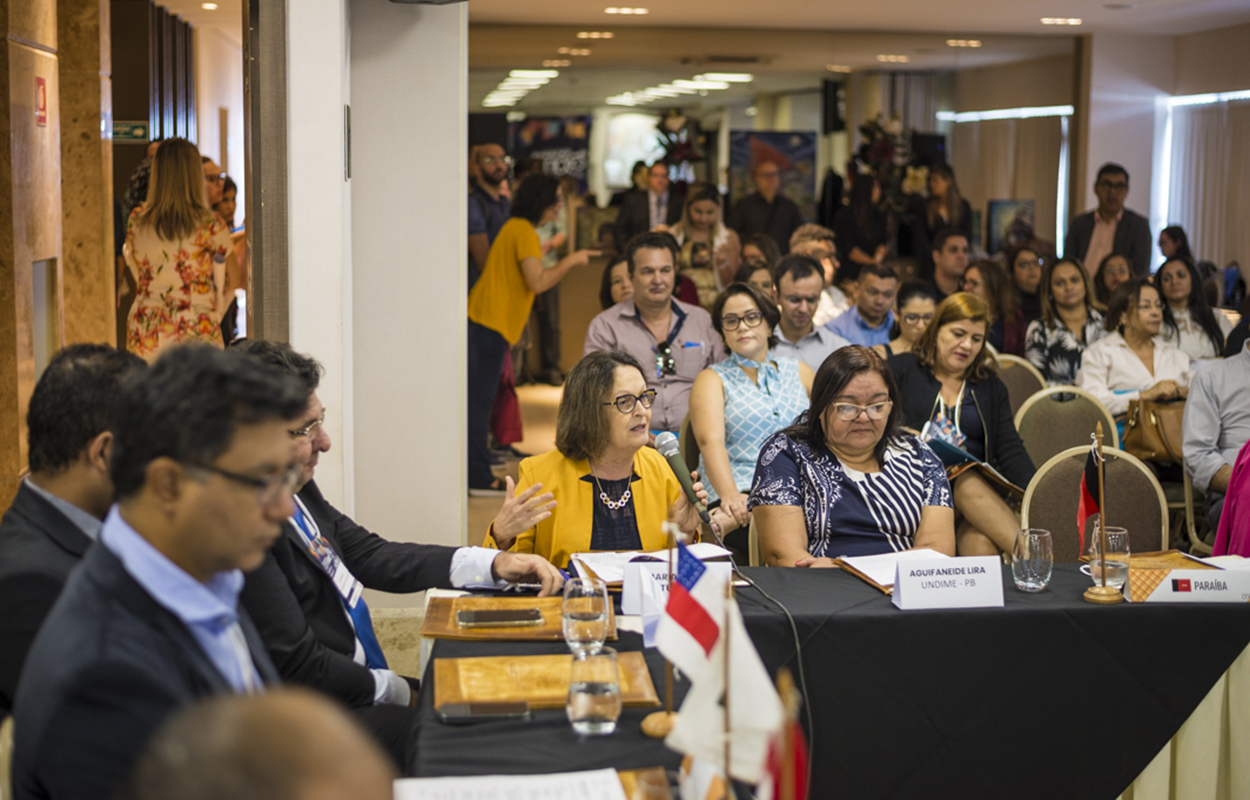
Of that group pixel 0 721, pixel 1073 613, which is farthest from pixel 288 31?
pixel 1073 613

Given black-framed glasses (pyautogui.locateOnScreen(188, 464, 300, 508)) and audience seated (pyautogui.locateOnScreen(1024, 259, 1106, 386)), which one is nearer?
black-framed glasses (pyautogui.locateOnScreen(188, 464, 300, 508))

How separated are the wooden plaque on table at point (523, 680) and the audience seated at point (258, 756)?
967 mm

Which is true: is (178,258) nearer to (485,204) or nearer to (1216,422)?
(485,204)

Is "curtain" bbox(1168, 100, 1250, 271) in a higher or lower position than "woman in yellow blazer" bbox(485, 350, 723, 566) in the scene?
higher

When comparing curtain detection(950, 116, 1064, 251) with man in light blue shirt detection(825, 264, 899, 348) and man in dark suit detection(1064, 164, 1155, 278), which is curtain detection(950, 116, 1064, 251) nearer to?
man in dark suit detection(1064, 164, 1155, 278)

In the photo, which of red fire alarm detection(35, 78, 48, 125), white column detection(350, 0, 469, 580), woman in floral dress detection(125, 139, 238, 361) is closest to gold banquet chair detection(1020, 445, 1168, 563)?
white column detection(350, 0, 469, 580)

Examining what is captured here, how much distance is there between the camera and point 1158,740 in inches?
96.0

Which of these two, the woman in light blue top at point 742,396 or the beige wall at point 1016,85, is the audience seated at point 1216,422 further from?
the beige wall at point 1016,85

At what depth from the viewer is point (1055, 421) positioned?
14.6 feet

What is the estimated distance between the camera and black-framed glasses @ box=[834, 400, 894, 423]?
118 inches

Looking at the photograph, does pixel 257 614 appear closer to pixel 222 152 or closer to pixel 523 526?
pixel 523 526

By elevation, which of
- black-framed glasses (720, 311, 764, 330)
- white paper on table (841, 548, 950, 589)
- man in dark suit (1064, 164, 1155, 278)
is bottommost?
white paper on table (841, 548, 950, 589)

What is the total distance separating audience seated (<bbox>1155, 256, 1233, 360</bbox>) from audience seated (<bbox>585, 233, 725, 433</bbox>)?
2460 mm

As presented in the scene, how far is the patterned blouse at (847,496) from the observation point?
9.87 ft
